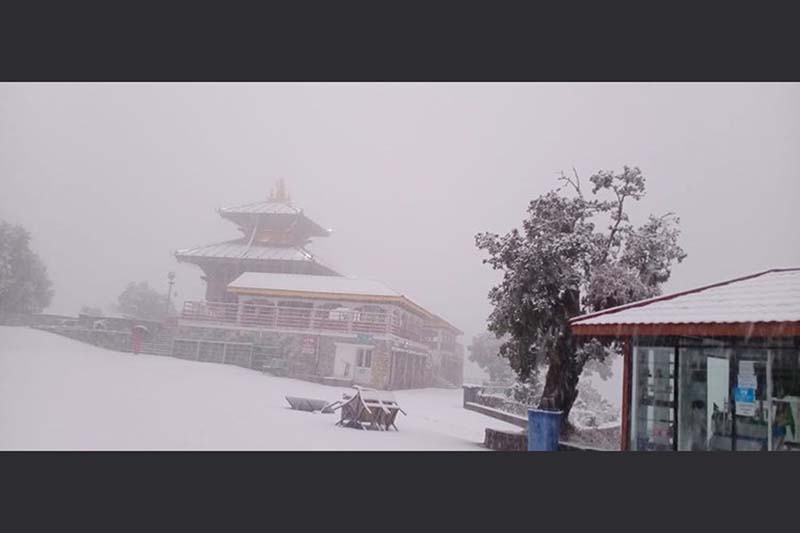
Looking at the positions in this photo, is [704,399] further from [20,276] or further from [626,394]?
[20,276]

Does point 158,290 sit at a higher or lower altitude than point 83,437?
higher

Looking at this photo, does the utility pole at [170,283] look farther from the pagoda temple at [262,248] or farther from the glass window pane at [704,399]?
the glass window pane at [704,399]

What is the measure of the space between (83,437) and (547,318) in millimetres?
4345

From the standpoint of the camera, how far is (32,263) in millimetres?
5848

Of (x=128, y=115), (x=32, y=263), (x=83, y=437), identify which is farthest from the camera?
(x=128, y=115)

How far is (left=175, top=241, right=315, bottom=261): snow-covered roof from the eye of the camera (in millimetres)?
6105

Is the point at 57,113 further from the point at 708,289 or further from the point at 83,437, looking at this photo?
the point at 708,289

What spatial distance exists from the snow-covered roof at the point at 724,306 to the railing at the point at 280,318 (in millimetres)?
1985

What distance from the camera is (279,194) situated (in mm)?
6344

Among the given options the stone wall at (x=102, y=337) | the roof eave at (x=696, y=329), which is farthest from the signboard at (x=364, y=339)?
the stone wall at (x=102, y=337)

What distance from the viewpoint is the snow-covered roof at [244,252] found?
611cm

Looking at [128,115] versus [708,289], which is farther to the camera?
[128,115]

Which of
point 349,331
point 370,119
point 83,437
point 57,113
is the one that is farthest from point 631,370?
point 57,113

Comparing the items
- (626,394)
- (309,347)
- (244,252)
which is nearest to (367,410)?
(309,347)
